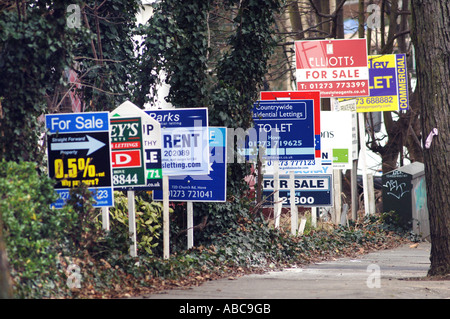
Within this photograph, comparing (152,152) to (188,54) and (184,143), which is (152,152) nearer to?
(184,143)

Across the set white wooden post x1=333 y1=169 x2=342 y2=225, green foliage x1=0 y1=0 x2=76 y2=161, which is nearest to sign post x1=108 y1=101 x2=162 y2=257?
green foliage x1=0 y1=0 x2=76 y2=161

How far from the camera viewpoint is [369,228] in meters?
20.3

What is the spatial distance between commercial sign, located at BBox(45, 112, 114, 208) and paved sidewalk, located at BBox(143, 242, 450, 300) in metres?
1.65

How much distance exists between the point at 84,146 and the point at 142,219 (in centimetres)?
271

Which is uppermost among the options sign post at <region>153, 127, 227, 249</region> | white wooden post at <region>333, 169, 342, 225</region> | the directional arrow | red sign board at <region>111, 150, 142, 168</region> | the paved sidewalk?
the directional arrow

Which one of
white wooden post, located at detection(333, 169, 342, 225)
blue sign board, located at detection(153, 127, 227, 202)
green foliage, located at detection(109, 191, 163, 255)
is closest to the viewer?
green foliage, located at detection(109, 191, 163, 255)

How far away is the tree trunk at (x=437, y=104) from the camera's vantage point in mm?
11516

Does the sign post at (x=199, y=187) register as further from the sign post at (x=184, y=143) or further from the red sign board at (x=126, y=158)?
the red sign board at (x=126, y=158)

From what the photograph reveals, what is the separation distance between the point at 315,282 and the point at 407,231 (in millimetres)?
10457

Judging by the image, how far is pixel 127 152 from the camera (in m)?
10.7

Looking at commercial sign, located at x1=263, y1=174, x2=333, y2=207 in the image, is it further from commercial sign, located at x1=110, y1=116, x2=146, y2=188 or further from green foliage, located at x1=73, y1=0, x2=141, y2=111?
commercial sign, located at x1=110, y1=116, x2=146, y2=188

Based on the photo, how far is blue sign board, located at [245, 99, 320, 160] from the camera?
15.6 m

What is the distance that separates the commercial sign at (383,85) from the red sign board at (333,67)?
106 inches
